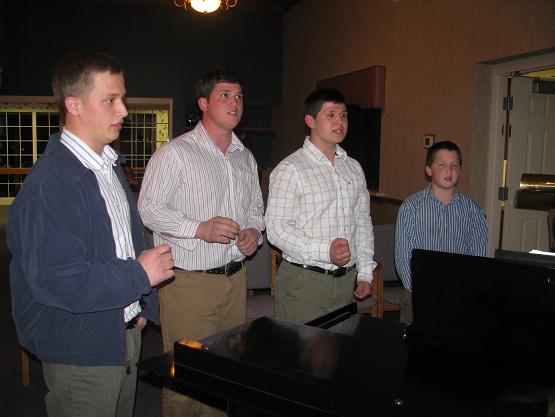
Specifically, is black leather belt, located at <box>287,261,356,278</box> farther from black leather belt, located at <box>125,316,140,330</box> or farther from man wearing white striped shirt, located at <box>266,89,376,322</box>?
black leather belt, located at <box>125,316,140,330</box>

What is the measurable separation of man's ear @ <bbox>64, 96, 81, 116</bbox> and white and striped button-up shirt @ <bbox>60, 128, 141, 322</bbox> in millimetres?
63

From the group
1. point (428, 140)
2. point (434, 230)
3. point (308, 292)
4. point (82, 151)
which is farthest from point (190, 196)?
point (428, 140)

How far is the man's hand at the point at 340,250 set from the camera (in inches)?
86.2

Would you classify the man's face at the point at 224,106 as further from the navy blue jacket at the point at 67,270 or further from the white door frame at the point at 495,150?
the white door frame at the point at 495,150

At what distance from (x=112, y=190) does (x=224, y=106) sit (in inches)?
36.1

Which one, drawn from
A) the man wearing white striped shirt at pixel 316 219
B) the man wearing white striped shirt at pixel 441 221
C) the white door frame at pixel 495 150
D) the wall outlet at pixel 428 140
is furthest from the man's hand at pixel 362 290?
the wall outlet at pixel 428 140

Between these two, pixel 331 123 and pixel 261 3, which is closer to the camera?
pixel 331 123

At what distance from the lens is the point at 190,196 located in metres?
2.39

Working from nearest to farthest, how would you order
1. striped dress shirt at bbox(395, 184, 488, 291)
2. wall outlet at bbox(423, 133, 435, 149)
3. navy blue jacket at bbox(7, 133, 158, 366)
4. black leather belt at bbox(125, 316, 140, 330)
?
navy blue jacket at bbox(7, 133, 158, 366) < black leather belt at bbox(125, 316, 140, 330) < striped dress shirt at bbox(395, 184, 488, 291) < wall outlet at bbox(423, 133, 435, 149)

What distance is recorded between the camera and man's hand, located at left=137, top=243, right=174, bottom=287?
1512 millimetres

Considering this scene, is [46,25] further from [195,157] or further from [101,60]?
[101,60]

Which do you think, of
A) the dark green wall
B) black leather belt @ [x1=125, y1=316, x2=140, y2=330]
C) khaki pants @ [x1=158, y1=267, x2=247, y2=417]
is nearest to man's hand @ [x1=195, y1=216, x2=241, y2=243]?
khaki pants @ [x1=158, y1=267, x2=247, y2=417]

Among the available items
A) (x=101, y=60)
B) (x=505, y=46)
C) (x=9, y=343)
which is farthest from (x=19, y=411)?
(x=505, y=46)

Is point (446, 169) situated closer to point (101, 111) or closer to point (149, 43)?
point (101, 111)
